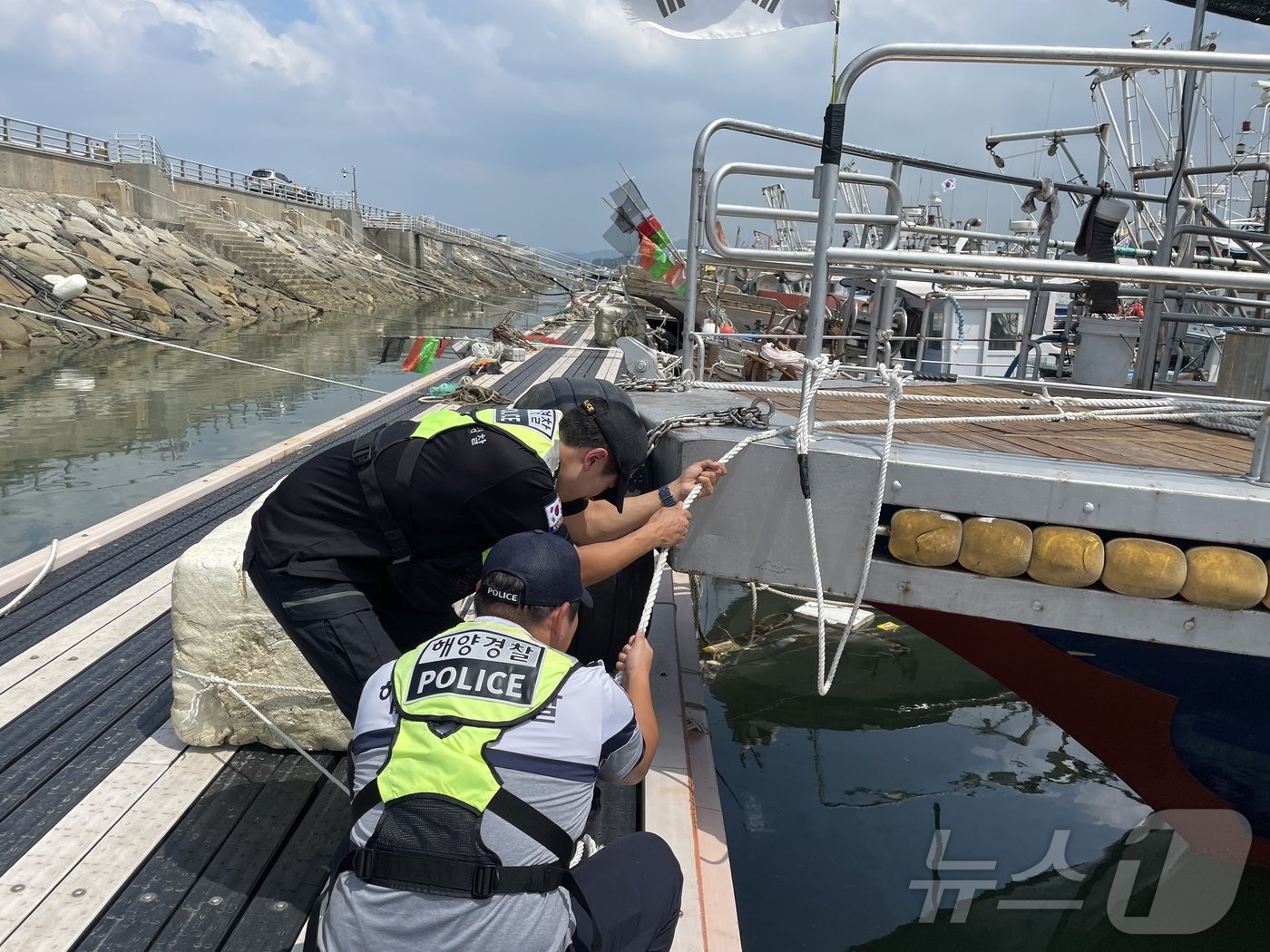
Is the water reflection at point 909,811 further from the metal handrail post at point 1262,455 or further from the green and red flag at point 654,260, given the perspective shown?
the green and red flag at point 654,260

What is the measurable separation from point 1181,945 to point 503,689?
349 centimetres

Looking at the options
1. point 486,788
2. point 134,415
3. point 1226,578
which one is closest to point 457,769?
point 486,788

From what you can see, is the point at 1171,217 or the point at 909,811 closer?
the point at 1171,217

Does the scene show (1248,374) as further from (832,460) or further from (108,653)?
(108,653)

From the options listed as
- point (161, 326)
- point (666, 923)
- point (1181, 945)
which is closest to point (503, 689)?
point (666, 923)

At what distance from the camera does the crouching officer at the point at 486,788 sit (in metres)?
1.70

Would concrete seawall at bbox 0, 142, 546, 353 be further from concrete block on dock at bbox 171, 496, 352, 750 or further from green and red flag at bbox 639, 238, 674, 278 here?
concrete block on dock at bbox 171, 496, 352, 750

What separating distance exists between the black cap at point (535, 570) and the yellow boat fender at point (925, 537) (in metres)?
1.15

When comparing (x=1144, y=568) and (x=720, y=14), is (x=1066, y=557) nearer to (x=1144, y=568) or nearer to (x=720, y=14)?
(x=1144, y=568)

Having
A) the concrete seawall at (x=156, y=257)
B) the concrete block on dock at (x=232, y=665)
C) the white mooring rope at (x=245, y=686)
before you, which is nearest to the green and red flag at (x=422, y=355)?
the concrete seawall at (x=156, y=257)

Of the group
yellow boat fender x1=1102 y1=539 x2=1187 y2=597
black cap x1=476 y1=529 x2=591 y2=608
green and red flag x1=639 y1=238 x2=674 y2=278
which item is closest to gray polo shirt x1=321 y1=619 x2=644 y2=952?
black cap x1=476 y1=529 x2=591 y2=608

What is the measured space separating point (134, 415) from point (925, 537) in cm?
1280

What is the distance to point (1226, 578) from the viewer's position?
2.51 m

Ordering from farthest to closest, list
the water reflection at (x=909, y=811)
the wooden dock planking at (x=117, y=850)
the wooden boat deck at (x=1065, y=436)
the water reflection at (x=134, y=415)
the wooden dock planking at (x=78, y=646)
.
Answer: the water reflection at (x=134, y=415), the water reflection at (x=909, y=811), the wooden dock planking at (x=78, y=646), the wooden boat deck at (x=1065, y=436), the wooden dock planking at (x=117, y=850)
